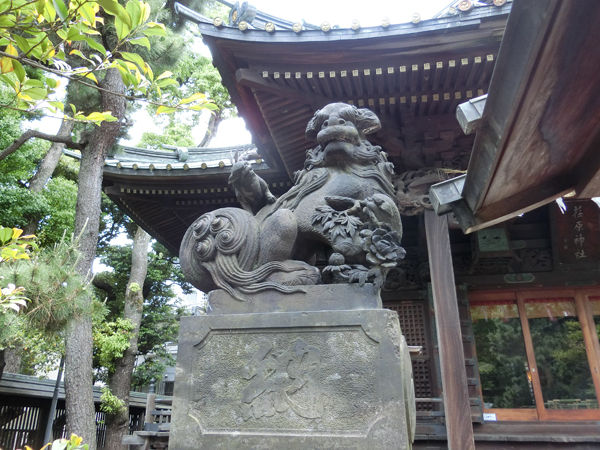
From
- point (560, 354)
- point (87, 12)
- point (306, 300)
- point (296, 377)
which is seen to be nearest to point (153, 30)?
point (87, 12)

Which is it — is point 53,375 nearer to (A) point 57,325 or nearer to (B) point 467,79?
(A) point 57,325

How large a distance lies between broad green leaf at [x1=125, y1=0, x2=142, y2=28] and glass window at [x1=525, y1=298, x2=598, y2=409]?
639 cm

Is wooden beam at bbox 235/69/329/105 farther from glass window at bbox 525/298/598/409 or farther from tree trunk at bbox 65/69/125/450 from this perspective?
glass window at bbox 525/298/598/409

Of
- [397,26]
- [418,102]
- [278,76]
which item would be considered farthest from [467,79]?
[278,76]

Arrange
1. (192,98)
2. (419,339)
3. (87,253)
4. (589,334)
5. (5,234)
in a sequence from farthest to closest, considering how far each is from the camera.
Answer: (87,253), (419,339), (589,334), (5,234), (192,98)

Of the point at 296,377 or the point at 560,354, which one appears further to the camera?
the point at 560,354

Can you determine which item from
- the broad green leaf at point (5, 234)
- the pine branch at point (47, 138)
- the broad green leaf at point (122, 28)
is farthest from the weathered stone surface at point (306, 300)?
the pine branch at point (47, 138)

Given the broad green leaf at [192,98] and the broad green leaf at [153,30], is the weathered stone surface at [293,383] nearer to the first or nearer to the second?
the broad green leaf at [192,98]

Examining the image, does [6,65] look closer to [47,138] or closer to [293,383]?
[293,383]

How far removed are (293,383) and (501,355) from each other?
5.08 metres

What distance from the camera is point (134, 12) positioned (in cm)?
155

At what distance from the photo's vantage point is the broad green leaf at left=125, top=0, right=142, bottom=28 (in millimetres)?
1510

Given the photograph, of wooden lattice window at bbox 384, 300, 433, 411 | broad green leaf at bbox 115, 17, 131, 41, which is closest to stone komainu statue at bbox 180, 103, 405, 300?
broad green leaf at bbox 115, 17, 131, 41

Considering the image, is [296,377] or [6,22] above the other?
[6,22]
